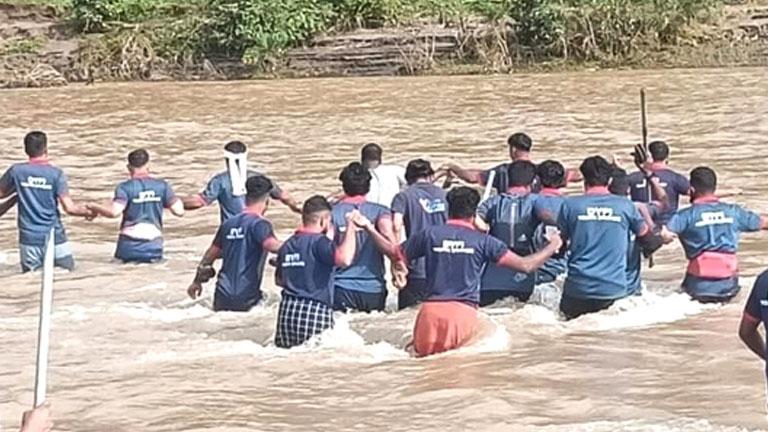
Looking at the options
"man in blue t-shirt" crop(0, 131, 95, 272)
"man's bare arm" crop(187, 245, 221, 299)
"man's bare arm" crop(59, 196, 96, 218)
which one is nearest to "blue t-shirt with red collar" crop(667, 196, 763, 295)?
"man's bare arm" crop(187, 245, 221, 299)

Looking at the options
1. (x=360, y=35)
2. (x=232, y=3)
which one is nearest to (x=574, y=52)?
(x=360, y=35)

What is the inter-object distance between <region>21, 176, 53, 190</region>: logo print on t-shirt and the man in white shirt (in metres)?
3.19

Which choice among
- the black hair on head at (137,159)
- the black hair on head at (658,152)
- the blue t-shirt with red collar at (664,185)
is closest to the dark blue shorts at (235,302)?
the black hair on head at (137,159)

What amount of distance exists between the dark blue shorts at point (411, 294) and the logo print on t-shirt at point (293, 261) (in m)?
1.63

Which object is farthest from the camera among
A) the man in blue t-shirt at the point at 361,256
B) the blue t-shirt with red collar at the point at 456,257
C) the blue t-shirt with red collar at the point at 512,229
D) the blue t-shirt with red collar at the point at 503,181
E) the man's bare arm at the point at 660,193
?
the man's bare arm at the point at 660,193

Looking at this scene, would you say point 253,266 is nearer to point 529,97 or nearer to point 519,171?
point 519,171

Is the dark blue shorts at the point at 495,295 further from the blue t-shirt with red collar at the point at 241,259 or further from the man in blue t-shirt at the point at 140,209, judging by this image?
the man in blue t-shirt at the point at 140,209

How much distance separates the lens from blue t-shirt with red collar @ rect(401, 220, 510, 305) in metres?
9.84

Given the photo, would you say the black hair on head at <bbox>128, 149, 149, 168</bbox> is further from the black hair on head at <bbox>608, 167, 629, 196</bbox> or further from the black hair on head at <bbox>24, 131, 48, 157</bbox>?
the black hair on head at <bbox>608, 167, 629, 196</bbox>

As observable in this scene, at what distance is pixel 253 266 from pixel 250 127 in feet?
55.7

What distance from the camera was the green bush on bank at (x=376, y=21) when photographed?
38250mm

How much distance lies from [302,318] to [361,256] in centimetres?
110

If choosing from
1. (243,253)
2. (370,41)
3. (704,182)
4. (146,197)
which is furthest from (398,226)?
(370,41)

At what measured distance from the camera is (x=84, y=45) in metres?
40.8
